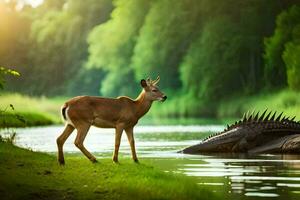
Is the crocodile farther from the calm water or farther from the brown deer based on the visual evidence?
the brown deer

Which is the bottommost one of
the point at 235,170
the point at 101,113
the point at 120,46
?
the point at 235,170

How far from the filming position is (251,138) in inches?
1055

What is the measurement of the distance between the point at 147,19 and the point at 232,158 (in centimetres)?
8140

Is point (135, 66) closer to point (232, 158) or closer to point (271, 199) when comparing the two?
point (232, 158)

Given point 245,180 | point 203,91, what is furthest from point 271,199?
point 203,91

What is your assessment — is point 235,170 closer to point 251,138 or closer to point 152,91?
point 152,91

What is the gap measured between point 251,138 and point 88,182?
485 inches

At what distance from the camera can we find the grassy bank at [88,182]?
14125 millimetres

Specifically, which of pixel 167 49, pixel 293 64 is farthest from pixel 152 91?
pixel 167 49

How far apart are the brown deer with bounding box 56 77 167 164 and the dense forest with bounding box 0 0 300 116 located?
51.1m

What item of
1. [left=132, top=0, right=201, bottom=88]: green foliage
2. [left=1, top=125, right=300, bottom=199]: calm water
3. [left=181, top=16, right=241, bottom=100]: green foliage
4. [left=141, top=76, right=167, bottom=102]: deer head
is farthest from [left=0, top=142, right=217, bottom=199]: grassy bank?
[left=132, top=0, right=201, bottom=88]: green foliage

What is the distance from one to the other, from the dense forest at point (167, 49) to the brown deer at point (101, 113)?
51.1 metres

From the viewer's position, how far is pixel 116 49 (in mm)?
110812

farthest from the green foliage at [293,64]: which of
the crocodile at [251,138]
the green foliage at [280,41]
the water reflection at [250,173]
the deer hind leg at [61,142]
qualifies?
the deer hind leg at [61,142]
